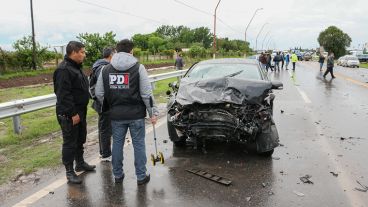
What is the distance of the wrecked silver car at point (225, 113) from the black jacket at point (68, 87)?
5.38 ft

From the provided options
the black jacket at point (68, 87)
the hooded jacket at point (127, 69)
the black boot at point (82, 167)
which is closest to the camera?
the hooded jacket at point (127, 69)

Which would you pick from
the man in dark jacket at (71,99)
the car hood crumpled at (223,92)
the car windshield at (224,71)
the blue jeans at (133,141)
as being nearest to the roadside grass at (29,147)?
the man in dark jacket at (71,99)

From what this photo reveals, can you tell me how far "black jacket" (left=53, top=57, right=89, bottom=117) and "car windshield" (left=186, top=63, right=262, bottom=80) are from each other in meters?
2.95

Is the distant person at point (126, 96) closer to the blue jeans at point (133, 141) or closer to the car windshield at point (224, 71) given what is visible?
the blue jeans at point (133, 141)

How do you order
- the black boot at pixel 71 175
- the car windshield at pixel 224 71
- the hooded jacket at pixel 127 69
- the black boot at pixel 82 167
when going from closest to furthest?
the hooded jacket at pixel 127 69 < the black boot at pixel 71 175 < the black boot at pixel 82 167 < the car windshield at pixel 224 71

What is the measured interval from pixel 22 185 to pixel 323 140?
212 inches

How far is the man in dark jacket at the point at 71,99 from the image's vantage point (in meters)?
4.92

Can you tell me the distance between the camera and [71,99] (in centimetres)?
496

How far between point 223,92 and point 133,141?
176 cm

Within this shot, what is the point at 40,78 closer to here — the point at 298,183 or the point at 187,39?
the point at 298,183

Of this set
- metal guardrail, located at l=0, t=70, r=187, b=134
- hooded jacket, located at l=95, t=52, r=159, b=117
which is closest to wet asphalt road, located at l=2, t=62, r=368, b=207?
hooded jacket, located at l=95, t=52, r=159, b=117

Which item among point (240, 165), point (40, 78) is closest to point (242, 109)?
point (240, 165)

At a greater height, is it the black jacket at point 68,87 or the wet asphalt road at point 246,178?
the black jacket at point 68,87

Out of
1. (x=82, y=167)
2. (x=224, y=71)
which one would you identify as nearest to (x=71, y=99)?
(x=82, y=167)
